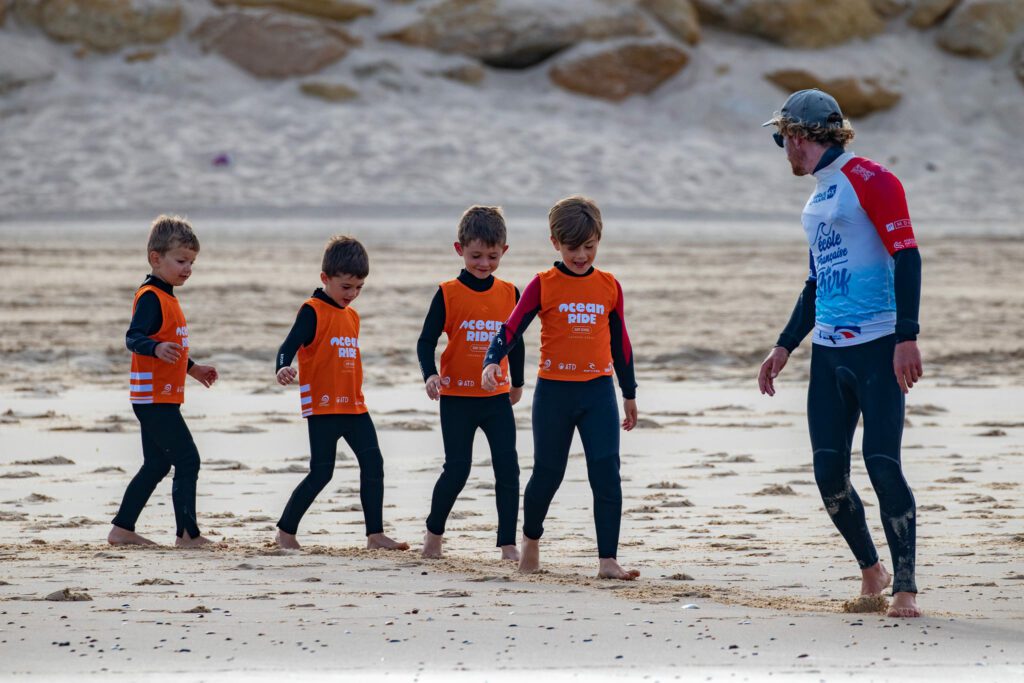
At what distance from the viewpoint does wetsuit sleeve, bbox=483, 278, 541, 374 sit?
208 inches

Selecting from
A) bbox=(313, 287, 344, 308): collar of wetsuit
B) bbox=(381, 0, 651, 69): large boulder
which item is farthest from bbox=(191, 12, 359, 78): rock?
bbox=(313, 287, 344, 308): collar of wetsuit

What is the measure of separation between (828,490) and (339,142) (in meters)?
27.7

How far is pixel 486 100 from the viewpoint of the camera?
35625 mm

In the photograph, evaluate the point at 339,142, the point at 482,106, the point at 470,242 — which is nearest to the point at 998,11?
the point at 482,106

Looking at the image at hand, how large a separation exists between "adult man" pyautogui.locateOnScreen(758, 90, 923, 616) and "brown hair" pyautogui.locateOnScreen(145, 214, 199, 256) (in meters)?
2.42

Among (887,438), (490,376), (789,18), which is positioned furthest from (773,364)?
(789,18)

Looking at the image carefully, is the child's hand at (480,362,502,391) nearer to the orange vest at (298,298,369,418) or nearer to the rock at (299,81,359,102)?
the orange vest at (298,298,369,418)

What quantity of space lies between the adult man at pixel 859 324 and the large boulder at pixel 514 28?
33.4 m

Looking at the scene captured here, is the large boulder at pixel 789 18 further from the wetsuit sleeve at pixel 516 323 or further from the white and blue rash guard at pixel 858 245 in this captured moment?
the white and blue rash guard at pixel 858 245

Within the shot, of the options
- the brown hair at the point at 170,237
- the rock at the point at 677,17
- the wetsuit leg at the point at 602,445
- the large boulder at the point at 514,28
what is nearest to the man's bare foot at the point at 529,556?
the wetsuit leg at the point at 602,445

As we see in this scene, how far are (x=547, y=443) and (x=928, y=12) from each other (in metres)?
38.5

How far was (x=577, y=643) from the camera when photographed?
4.00m

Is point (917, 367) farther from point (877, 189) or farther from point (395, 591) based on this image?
point (395, 591)

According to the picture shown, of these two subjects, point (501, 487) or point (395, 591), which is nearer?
point (395, 591)
